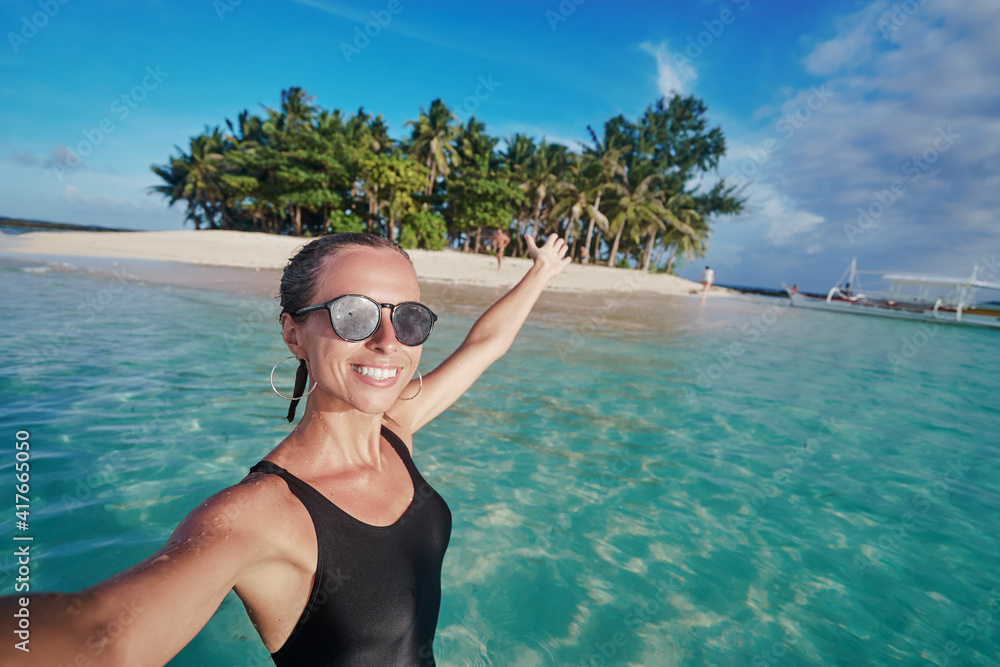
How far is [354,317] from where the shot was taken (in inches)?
69.2

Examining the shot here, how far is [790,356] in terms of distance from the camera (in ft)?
42.9

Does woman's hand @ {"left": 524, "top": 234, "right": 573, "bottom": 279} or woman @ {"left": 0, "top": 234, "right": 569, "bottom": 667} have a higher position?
woman's hand @ {"left": 524, "top": 234, "right": 573, "bottom": 279}

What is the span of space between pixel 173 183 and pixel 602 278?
173 ft

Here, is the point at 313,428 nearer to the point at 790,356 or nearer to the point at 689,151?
the point at 790,356

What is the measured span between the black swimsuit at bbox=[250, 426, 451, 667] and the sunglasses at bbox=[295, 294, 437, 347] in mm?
518

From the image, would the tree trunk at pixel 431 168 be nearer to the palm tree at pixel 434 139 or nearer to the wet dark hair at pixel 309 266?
the palm tree at pixel 434 139

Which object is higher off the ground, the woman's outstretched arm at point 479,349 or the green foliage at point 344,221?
the green foliage at point 344,221

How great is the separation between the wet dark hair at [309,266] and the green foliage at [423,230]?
3679 cm

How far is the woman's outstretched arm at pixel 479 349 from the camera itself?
262cm

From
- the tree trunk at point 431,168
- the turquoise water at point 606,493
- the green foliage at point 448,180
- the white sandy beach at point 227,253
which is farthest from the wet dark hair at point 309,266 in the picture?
the tree trunk at point 431,168

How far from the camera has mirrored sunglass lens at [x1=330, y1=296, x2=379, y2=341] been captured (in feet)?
5.68

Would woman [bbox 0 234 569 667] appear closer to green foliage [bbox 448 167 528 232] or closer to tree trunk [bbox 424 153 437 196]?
green foliage [bbox 448 167 528 232]

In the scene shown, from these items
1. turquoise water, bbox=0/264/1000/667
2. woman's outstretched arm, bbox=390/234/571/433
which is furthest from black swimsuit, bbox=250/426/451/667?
turquoise water, bbox=0/264/1000/667

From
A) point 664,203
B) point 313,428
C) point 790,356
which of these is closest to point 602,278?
point 664,203
